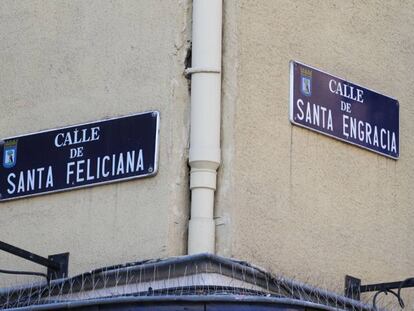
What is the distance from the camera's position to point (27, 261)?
9.11 meters

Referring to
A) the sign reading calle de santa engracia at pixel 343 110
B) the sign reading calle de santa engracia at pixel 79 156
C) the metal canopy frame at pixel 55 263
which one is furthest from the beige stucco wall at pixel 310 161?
the metal canopy frame at pixel 55 263

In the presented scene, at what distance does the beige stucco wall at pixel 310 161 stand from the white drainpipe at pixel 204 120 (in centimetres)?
8

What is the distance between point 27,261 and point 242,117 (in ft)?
5.80

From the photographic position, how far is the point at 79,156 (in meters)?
8.98

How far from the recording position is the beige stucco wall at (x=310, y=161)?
8.61 metres

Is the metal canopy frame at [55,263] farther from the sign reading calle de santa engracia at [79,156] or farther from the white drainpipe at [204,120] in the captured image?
the white drainpipe at [204,120]

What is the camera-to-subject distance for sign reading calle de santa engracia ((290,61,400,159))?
9.07 m

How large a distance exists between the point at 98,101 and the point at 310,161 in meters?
1.47

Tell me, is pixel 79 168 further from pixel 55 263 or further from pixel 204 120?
pixel 204 120

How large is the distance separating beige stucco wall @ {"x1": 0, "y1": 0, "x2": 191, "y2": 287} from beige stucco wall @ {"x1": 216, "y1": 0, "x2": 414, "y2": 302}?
321mm

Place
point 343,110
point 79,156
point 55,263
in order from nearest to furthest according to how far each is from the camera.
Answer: point 55,263
point 79,156
point 343,110

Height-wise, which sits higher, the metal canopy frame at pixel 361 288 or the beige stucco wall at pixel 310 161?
the beige stucco wall at pixel 310 161

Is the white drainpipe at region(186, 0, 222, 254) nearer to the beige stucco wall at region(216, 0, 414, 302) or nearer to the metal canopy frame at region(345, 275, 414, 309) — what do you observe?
the beige stucco wall at region(216, 0, 414, 302)

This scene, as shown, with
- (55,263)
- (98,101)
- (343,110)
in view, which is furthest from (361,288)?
(98,101)
